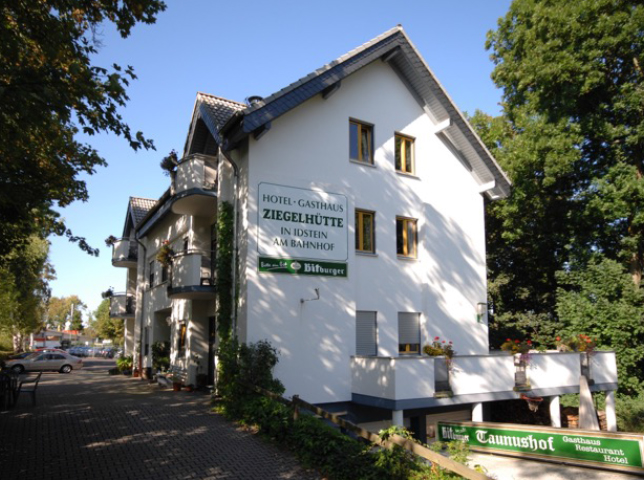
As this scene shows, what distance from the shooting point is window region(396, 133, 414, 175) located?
60.1 ft

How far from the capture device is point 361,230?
16.7 m

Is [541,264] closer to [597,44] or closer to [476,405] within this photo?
[597,44]

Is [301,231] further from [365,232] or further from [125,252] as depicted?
[125,252]

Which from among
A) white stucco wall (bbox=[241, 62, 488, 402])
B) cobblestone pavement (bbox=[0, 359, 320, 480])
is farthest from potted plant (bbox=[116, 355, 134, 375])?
white stucco wall (bbox=[241, 62, 488, 402])

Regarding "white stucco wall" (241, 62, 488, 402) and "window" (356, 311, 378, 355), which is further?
"window" (356, 311, 378, 355)

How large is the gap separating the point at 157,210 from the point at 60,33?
14.7 m

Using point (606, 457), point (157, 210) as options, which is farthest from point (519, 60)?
point (606, 457)

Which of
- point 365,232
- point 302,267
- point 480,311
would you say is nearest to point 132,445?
point 302,267

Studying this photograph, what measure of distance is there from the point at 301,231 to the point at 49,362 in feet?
91.3

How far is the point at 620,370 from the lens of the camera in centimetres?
2188

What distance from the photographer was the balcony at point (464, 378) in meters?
14.0

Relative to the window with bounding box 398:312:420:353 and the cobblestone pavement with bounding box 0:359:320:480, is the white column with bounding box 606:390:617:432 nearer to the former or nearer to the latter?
the window with bounding box 398:312:420:353

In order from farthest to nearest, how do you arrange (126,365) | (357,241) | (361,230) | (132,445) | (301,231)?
Result: (126,365), (361,230), (357,241), (301,231), (132,445)

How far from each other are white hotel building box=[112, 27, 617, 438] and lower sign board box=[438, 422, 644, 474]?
269cm
